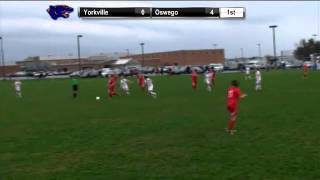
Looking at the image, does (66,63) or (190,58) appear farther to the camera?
(66,63)

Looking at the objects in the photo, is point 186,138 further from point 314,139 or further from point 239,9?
point 239,9

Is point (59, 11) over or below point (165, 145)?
over

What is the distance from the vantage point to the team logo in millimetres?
10500

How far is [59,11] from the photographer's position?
1055 centimetres

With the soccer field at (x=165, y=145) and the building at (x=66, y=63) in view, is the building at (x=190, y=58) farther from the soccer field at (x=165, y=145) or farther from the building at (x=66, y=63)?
the soccer field at (x=165, y=145)

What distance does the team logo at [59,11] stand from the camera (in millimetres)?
10500

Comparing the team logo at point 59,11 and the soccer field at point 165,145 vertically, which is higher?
the team logo at point 59,11
